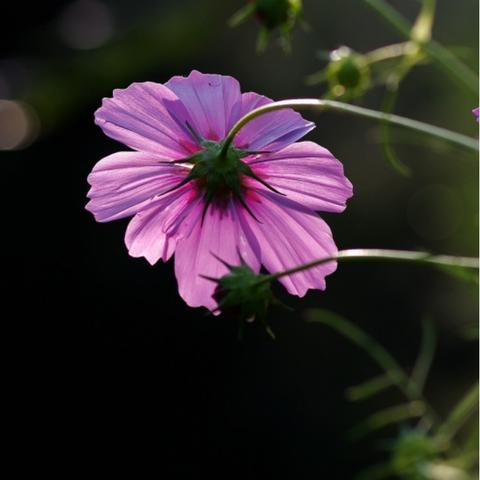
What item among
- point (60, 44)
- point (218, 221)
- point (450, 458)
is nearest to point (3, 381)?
point (60, 44)

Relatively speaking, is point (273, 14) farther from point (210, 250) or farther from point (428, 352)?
point (428, 352)

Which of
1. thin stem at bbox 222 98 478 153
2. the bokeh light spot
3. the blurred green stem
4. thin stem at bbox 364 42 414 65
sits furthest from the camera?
the bokeh light spot

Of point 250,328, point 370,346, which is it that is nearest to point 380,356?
point 370,346

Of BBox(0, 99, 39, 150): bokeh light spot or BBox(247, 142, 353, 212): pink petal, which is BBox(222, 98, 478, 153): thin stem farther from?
BBox(0, 99, 39, 150): bokeh light spot

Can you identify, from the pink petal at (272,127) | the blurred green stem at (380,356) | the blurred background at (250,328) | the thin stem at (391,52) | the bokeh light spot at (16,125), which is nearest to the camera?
the pink petal at (272,127)

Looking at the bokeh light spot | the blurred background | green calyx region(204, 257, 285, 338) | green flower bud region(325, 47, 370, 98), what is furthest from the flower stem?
the bokeh light spot

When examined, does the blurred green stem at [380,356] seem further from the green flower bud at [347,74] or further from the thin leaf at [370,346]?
the green flower bud at [347,74]

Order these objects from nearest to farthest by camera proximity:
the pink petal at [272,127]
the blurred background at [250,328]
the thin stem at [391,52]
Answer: the pink petal at [272,127]
the thin stem at [391,52]
the blurred background at [250,328]

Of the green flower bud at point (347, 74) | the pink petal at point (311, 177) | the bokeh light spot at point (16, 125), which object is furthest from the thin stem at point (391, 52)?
the bokeh light spot at point (16, 125)
